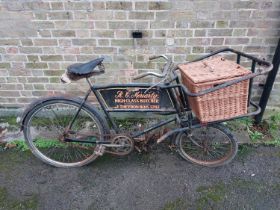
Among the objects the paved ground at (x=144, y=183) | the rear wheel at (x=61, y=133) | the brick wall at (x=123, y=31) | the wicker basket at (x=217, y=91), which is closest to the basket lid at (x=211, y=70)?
the wicker basket at (x=217, y=91)

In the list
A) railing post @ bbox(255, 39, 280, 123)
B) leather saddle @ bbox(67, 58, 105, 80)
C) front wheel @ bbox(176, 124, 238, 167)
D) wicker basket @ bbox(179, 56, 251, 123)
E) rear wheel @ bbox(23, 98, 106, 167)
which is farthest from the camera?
railing post @ bbox(255, 39, 280, 123)

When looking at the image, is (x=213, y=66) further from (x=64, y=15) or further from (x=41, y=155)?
(x=41, y=155)

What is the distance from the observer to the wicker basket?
246 cm

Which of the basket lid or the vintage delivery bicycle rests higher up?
the basket lid

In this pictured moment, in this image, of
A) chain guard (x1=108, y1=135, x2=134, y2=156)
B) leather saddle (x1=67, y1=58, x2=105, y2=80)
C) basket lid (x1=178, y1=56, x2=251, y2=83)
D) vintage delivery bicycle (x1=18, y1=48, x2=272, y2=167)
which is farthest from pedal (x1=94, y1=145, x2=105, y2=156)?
basket lid (x1=178, y1=56, x2=251, y2=83)

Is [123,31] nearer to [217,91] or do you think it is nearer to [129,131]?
[129,131]

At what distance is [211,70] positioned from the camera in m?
2.58

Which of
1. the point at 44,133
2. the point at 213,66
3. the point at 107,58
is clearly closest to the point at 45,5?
the point at 107,58

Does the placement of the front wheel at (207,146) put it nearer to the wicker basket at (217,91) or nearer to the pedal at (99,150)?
the wicker basket at (217,91)

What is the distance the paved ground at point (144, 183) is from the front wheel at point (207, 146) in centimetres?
11

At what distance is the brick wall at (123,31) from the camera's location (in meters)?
3.19

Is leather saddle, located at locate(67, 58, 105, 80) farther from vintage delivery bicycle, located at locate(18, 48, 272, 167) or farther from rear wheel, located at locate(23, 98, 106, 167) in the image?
rear wheel, located at locate(23, 98, 106, 167)

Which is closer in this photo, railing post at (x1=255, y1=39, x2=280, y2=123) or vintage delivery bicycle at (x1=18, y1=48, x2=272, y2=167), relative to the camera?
vintage delivery bicycle at (x1=18, y1=48, x2=272, y2=167)

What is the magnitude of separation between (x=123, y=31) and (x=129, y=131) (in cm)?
124
